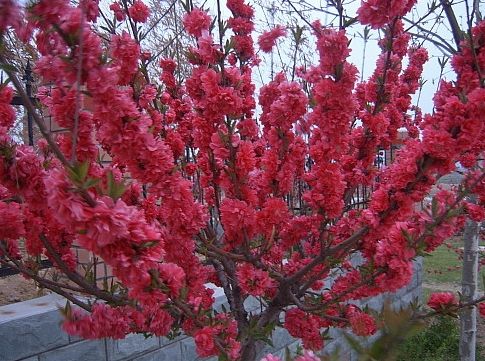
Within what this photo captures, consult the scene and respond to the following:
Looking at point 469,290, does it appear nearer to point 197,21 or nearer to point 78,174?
point 197,21

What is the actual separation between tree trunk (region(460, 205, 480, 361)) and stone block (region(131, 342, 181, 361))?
2234mm

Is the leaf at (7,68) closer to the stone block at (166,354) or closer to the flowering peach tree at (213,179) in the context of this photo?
the flowering peach tree at (213,179)

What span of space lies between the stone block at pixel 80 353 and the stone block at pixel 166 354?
9.0 inches

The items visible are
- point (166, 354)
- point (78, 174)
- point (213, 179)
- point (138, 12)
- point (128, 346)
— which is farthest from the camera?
point (166, 354)

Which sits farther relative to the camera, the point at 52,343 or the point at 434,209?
the point at 52,343

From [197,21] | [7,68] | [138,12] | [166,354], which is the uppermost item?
[138,12]

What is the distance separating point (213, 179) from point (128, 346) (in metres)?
1.19

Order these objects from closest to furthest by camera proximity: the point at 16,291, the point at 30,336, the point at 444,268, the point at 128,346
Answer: the point at 30,336 < the point at 128,346 < the point at 16,291 < the point at 444,268

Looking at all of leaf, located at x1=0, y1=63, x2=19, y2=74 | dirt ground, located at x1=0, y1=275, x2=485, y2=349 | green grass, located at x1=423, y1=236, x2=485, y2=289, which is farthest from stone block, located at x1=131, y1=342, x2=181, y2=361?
green grass, located at x1=423, y1=236, x2=485, y2=289

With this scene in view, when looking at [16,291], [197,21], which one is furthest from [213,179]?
[16,291]

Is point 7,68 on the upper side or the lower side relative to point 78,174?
upper

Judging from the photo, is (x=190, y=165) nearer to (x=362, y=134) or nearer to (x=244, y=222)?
(x=244, y=222)

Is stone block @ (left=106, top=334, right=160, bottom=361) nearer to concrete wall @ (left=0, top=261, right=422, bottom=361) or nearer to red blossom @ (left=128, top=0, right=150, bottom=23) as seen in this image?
concrete wall @ (left=0, top=261, right=422, bottom=361)

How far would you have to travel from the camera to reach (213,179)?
1.94 m
